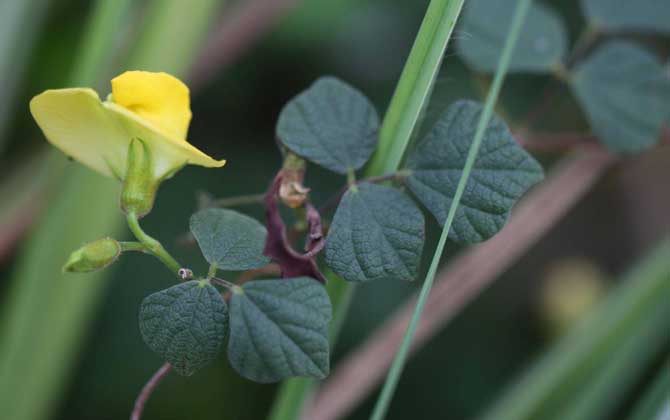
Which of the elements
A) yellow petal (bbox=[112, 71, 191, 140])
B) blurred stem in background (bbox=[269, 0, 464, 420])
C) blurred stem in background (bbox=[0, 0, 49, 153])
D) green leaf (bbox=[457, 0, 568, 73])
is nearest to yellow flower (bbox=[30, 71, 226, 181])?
yellow petal (bbox=[112, 71, 191, 140])

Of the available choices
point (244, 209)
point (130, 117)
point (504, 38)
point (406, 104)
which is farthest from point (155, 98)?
point (244, 209)

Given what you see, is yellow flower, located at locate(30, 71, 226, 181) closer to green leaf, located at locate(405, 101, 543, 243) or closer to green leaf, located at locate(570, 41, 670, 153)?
green leaf, located at locate(405, 101, 543, 243)

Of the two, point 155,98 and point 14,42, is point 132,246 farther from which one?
point 14,42

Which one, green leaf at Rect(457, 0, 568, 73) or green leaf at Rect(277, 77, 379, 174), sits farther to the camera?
green leaf at Rect(457, 0, 568, 73)

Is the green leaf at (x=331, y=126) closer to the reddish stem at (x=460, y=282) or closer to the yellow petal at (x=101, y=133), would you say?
the yellow petal at (x=101, y=133)

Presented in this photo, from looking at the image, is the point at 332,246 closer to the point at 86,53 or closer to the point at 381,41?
the point at 86,53

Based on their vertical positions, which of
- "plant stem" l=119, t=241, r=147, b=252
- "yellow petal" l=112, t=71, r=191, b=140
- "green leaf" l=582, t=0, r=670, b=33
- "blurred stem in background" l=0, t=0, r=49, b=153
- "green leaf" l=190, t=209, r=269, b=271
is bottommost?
"blurred stem in background" l=0, t=0, r=49, b=153
